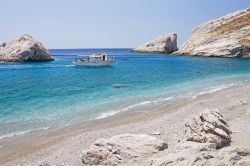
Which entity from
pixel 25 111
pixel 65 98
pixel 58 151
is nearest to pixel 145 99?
pixel 65 98

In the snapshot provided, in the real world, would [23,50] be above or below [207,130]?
above

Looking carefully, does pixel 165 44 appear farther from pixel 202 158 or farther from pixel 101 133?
pixel 202 158

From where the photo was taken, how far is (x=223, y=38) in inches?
4483

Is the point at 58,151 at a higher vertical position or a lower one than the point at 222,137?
lower

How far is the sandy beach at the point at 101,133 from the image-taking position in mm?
15570

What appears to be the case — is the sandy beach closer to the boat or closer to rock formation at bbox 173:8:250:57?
the boat

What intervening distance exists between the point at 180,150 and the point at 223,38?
360ft

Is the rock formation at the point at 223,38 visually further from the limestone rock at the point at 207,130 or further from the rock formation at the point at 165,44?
the limestone rock at the point at 207,130

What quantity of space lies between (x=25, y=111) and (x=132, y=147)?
16772mm

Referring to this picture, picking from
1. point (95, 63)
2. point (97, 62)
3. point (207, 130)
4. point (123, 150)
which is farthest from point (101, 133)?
point (95, 63)

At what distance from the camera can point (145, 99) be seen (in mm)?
31875

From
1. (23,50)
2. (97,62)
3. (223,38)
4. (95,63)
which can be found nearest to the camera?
(97,62)

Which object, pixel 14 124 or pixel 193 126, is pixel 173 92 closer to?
pixel 14 124

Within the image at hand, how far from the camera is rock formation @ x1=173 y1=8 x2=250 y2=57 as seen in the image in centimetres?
10800
